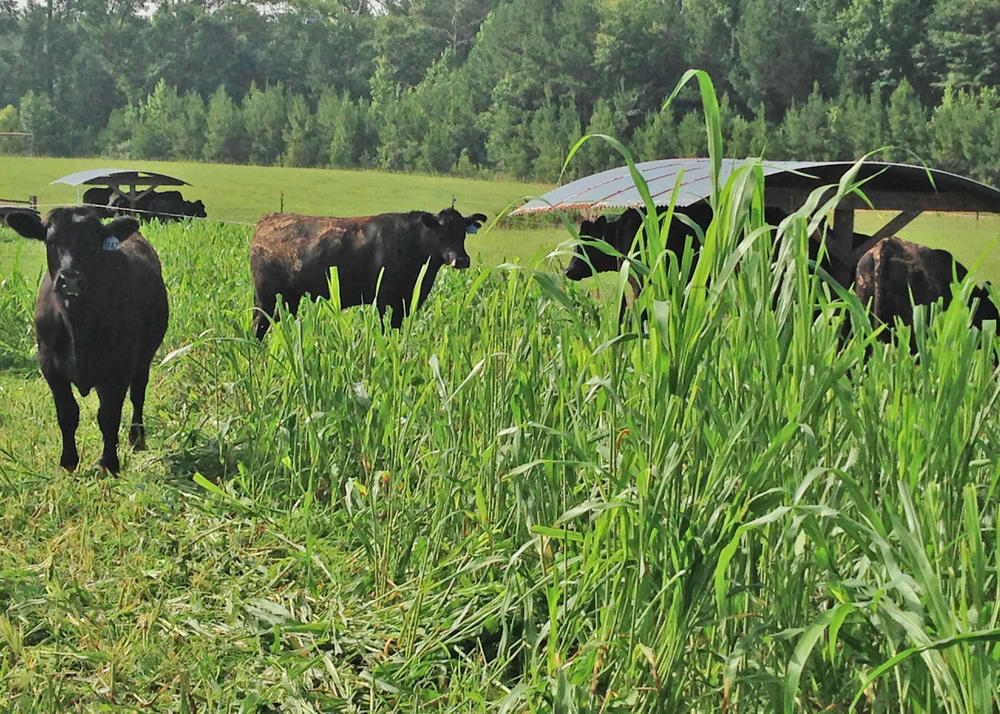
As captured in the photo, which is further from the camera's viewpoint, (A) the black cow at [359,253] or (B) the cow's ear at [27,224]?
(A) the black cow at [359,253]

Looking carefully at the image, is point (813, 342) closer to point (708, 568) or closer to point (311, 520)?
point (708, 568)

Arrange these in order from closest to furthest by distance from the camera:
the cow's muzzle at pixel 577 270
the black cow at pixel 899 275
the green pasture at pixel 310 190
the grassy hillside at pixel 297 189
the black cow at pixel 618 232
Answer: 1. the black cow at pixel 899 275
2. the cow's muzzle at pixel 577 270
3. the black cow at pixel 618 232
4. the green pasture at pixel 310 190
5. the grassy hillside at pixel 297 189

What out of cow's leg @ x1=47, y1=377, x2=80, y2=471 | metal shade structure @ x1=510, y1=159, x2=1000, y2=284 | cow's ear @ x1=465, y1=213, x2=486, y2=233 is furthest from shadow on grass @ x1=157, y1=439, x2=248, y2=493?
cow's ear @ x1=465, y1=213, x2=486, y2=233

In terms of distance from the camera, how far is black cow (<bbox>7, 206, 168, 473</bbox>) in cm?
487

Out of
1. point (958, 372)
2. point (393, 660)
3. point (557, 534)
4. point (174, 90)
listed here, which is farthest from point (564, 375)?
point (174, 90)

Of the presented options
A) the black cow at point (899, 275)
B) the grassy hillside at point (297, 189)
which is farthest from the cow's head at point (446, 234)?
the grassy hillside at point (297, 189)

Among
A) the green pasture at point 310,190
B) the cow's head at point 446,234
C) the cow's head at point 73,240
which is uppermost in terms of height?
the cow's head at point 73,240

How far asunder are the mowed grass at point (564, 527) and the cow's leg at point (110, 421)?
17cm

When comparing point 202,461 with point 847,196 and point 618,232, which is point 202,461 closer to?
point 618,232

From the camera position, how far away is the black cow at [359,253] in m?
9.20

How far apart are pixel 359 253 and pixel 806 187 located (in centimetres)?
392

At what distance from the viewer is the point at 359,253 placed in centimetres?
933

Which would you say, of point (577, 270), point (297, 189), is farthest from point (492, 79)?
point (577, 270)

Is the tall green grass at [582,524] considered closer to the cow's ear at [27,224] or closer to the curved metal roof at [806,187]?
the cow's ear at [27,224]
